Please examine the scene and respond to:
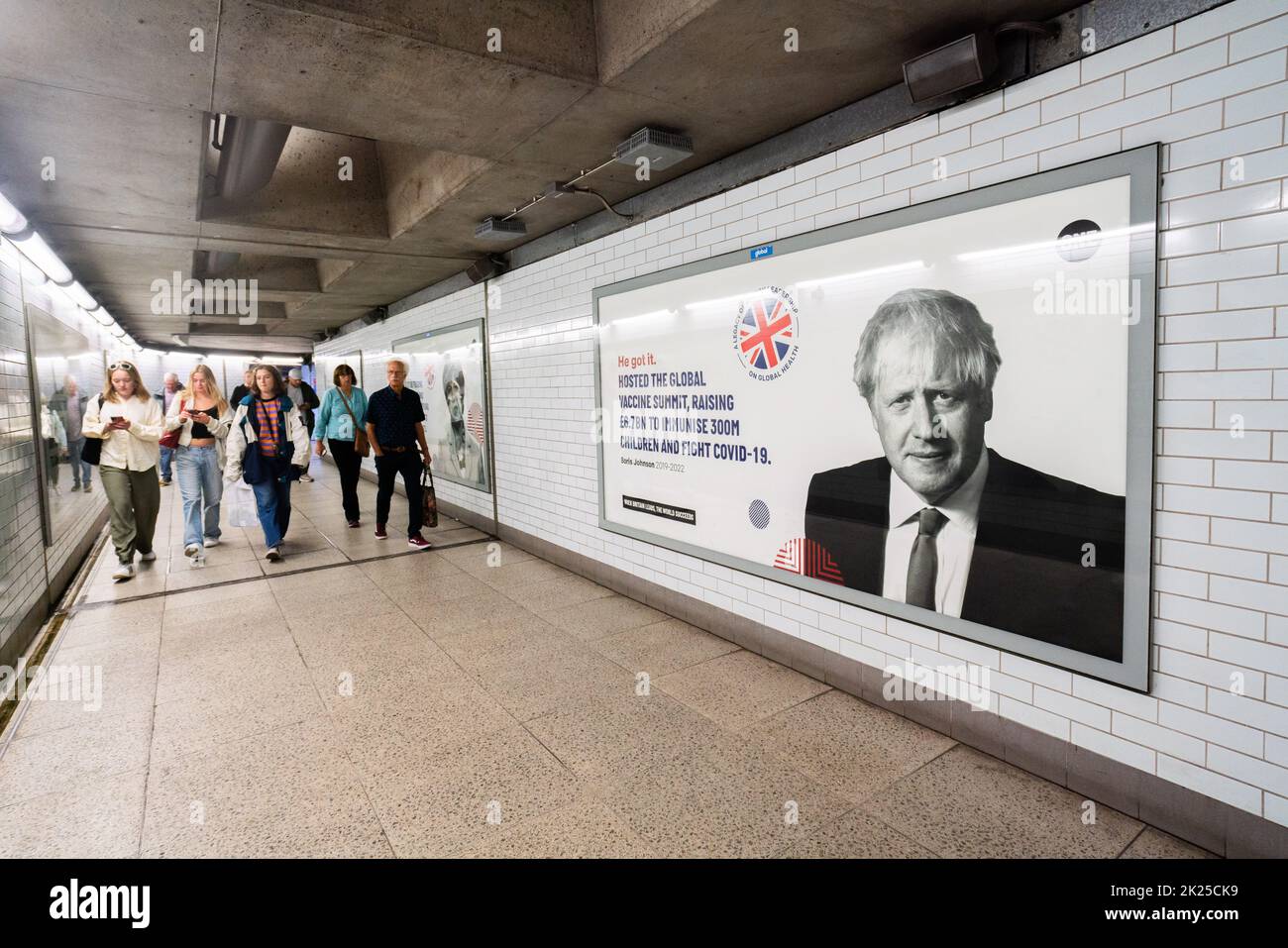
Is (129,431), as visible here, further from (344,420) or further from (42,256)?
(344,420)

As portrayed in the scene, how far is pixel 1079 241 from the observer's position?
7.68 feet

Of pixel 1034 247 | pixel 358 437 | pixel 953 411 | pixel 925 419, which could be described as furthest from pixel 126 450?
pixel 1034 247

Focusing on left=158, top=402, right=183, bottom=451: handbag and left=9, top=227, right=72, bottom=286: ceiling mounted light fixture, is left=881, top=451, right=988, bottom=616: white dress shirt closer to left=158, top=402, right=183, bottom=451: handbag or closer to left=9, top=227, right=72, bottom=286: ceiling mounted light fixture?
left=158, top=402, right=183, bottom=451: handbag

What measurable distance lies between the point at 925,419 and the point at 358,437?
6.26m

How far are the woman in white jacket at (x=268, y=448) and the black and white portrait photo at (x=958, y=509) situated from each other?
4.93m

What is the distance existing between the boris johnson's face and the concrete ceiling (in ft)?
4.10

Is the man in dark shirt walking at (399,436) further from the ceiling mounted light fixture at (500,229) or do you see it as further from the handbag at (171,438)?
the ceiling mounted light fixture at (500,229)

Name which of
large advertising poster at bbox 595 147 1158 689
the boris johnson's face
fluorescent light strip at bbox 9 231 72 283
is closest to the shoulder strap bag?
fluorescent light strip at bbox 9 231 72 283

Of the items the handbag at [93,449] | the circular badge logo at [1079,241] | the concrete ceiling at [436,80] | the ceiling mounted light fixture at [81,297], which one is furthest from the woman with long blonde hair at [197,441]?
the circular badge logo at [1079,241]

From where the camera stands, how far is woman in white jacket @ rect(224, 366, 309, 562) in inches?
229

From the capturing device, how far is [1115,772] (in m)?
2.35

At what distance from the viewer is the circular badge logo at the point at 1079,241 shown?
2.30m

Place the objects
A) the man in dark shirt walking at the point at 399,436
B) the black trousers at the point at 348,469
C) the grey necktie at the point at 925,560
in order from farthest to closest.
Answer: the black trousers at the point at 348,469, the man in dark shirt walking at the point at 399,436, the grey necktie at the point at 925,560

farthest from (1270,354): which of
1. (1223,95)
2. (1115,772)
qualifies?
(1115,772)
